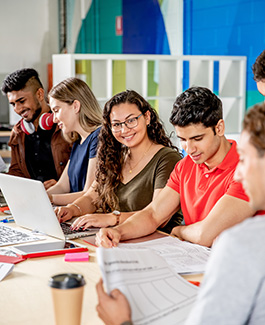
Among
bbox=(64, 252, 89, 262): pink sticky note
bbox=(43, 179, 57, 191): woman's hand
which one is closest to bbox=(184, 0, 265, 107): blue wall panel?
bbox=(43, 179, 57, 191): woman's hand

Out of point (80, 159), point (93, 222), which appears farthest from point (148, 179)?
point (80, 159)

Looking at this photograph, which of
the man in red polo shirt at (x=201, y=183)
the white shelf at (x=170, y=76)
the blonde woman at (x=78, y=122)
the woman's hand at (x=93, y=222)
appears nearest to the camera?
the man in red polo shirt at (x=201, y=183)

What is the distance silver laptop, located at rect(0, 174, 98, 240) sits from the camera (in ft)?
6.20

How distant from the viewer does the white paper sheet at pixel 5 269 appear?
1516 millimetres

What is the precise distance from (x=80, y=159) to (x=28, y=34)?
4836 mm

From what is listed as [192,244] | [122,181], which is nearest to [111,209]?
[122,181]

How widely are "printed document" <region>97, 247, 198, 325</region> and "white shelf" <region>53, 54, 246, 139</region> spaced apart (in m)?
3.84

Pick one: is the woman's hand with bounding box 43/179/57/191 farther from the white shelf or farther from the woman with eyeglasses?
the white shelf

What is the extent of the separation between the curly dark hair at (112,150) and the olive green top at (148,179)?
77 mm

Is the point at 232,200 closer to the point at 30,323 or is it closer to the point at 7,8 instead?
the point at 30,323

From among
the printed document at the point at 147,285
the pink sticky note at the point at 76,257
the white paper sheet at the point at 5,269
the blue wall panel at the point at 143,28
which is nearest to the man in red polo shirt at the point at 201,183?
the pink sticky note at the point at 76,257

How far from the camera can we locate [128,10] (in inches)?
246

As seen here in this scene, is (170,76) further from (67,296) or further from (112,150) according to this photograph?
(67,296)

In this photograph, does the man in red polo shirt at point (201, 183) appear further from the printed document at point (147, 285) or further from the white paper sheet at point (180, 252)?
the printed document at point (147, 285)
